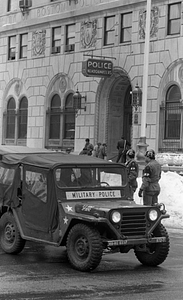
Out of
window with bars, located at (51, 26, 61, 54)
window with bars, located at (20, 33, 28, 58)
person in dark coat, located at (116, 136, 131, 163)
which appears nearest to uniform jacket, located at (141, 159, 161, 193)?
person in dark coat, located at (116, 136, 131, 163)

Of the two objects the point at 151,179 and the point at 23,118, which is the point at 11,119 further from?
the point at 151,179

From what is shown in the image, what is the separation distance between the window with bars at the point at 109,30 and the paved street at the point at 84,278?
2640 cm

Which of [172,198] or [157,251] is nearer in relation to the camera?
[157,251]

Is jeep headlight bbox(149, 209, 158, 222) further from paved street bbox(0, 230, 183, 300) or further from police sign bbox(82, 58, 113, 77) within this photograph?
police sign bbox(82, 58, 113, 77)

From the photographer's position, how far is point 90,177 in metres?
12.0

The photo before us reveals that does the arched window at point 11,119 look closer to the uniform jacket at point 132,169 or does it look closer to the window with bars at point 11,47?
the window with bars at point 11,47

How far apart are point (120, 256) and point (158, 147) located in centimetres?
2229

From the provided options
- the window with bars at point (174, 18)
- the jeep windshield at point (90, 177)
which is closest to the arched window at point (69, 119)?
the window with bars at point (174, 18)

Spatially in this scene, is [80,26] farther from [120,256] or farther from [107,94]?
[120,256]

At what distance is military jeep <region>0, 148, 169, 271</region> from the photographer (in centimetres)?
1091

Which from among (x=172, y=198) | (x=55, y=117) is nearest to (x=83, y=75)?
(x=55, y=117)

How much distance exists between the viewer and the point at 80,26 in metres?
40.2

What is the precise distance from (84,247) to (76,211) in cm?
63

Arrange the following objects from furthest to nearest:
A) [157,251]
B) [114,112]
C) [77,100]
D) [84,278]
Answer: [114,112] → [77,100] → [157,251] → [84,278]
